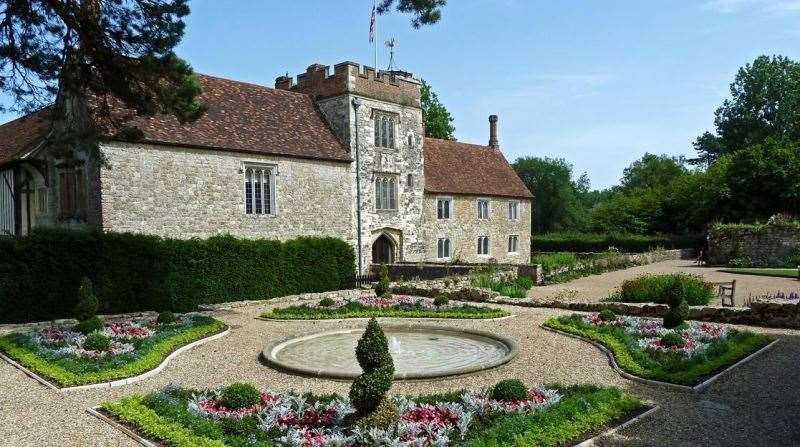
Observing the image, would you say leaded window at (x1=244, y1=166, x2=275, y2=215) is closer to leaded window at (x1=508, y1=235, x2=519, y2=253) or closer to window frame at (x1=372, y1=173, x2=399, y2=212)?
window frame at (x1=372, y1=173, x2=399, y2=212)

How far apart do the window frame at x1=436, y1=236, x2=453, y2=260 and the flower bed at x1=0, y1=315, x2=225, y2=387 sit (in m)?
19.9

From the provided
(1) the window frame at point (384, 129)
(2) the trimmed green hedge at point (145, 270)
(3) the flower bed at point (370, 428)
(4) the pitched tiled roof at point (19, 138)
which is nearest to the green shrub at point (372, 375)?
(3) the flower bed at point (370, 428)

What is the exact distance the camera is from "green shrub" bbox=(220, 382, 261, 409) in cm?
770

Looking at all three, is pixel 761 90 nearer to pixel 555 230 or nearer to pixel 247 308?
pixel 555 230

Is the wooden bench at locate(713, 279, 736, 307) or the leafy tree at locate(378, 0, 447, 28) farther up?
the leafy tree at locate(378, 0, 447, 28)

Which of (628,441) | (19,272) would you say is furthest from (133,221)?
(628,441)

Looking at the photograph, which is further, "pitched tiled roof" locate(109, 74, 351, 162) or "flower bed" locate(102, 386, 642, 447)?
"pitched tiled roof" locate(109, 74, 351, 162)

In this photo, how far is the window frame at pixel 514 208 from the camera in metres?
38.5

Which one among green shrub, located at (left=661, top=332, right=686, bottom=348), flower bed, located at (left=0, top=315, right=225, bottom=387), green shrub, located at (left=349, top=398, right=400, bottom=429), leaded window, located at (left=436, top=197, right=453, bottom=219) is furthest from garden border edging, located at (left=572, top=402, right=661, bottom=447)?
leaded window, located at (left=436, top=197, right=453, bottom=219)

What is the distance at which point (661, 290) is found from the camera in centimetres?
1822

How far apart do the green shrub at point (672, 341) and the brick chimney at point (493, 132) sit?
104ft

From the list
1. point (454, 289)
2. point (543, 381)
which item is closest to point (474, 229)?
point (454, 289)

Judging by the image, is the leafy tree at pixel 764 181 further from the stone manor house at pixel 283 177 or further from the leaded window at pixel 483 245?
the leaded window at pixel 483 245

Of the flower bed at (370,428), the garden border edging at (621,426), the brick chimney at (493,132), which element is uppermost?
the brick chimney at (493,132)
